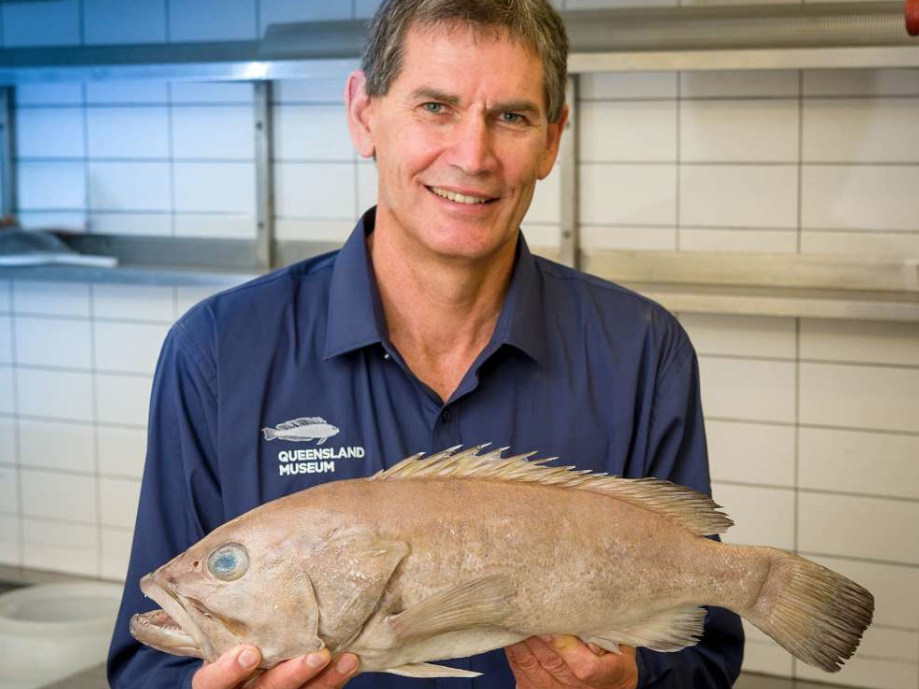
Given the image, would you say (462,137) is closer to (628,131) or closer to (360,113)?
(360,113)

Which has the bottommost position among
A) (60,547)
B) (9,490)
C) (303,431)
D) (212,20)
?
(60,547)

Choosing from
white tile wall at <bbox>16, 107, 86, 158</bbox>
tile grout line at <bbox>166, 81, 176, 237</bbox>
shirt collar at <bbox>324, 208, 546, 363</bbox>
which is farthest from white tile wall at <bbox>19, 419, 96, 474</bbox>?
shirt collar at <bbox>324, 208, 546, 363</bbox>

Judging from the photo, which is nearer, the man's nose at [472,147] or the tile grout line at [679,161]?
the man's nose at [472,147]

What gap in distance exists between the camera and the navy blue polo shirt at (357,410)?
5.23 ft

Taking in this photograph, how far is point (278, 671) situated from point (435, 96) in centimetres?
74

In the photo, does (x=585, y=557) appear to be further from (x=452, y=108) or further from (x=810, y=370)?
(x=810, y=370)

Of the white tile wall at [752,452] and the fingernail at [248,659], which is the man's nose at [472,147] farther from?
the white tile wall at [752,452]

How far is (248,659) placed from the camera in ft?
3.91

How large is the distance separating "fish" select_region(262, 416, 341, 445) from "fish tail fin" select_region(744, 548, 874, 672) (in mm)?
617

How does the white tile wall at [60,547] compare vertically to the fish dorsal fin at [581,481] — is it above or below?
below

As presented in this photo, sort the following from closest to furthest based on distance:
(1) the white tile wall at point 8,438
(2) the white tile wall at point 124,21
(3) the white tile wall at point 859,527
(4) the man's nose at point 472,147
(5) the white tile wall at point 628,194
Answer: (4) the man's nose at point 472,147
(3) the white tile wall at point 859,527
(5) the white tile wall at point 628,194
(2) the white tile wall at point 124,21
(1) the white tile wall at point 8,438

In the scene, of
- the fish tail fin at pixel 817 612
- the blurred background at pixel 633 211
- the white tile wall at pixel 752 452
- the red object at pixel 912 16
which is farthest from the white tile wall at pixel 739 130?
the fish tail fin at pixel 817 612

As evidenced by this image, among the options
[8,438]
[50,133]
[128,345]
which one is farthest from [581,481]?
[8,438]

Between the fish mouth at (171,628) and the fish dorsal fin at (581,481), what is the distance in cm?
27
